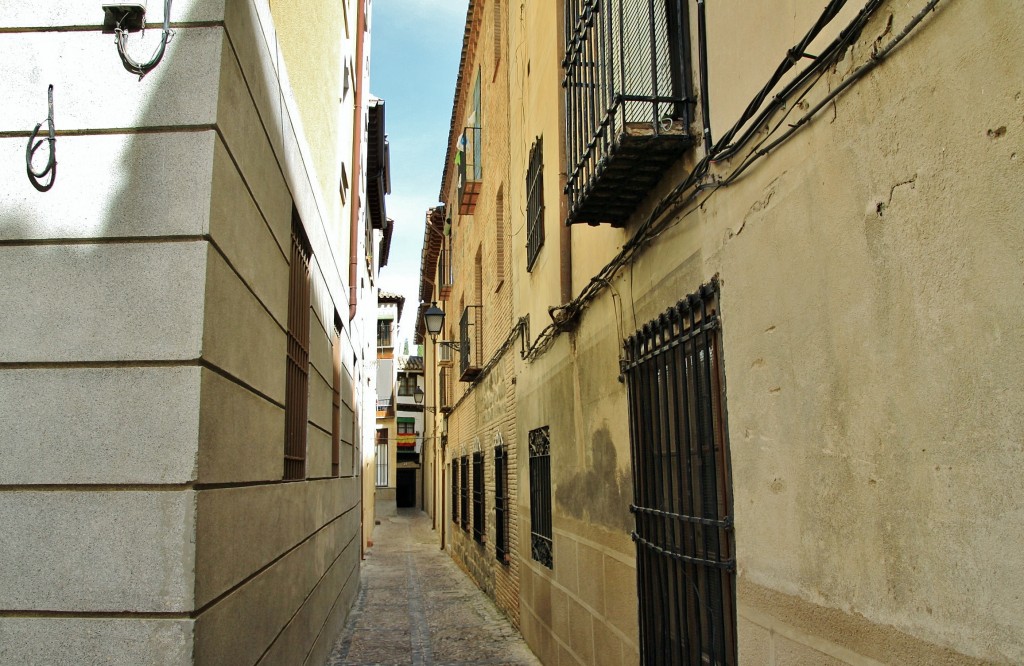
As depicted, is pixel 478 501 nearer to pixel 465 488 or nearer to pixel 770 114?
pixel 465 488

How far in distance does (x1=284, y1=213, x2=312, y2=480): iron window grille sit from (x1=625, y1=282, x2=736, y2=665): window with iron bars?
6.76ft

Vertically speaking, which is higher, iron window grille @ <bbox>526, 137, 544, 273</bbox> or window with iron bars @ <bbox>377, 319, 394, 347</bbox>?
window with iron bars @ <bbox>377, 319, 394, 347</bbox>

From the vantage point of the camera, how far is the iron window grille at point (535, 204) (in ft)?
24.6

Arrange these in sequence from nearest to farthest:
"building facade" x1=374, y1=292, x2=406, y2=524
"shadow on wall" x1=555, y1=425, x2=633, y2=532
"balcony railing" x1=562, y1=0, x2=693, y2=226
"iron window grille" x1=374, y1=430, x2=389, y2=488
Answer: "balcony railing" x1=562, y1=0, x2=693, y2=226
"shadow on wall" x1=555, y1=425, x2=633, y2=532
"iron window grille" x1=374, y1=430, x2=389, y2=488
"building facade" x1=374, y1=292, x2=406, y2=524

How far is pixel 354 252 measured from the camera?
33.7 feet

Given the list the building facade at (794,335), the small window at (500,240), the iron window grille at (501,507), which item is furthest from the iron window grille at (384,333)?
the building facade at (794,335)

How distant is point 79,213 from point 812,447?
104 inches

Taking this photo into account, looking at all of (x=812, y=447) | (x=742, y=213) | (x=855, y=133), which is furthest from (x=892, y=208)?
(x=742, y=213)

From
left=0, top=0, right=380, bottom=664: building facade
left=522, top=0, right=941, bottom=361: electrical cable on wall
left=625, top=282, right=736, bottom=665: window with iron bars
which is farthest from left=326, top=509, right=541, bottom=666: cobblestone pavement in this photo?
left=522, top=0, right=941, bottom=361: electrical cable on wall

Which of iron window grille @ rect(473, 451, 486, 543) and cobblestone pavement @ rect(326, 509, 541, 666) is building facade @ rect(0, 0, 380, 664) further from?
iron window grille @ rect(473, 451, 486, 543)

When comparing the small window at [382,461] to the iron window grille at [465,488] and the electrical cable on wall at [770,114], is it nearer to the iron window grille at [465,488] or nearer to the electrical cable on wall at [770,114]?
the iron window grille at [465,488]

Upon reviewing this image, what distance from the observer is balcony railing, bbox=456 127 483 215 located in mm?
13359

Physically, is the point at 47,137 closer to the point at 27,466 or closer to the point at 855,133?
the point at 27,466

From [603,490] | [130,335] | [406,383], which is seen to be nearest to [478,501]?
[603,490]
